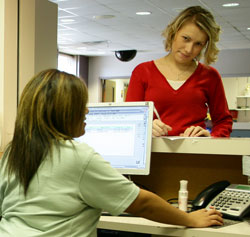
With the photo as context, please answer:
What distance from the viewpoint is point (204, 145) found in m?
1.46

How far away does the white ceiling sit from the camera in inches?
212

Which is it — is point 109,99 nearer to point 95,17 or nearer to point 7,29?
point 95,17

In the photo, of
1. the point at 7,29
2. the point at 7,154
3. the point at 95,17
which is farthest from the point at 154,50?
the point at 7,154

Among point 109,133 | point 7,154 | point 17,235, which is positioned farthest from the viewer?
point 109,133

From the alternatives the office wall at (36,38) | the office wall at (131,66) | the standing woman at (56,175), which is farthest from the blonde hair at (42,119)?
the office wall at (131,66)

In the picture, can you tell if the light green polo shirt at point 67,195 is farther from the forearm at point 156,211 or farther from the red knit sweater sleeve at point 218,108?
the red knit sweater sleeve at point 218,108

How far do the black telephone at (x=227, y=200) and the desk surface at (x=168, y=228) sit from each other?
42 mm

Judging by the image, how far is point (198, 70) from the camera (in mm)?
1777

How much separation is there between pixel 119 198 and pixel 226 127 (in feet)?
2.80

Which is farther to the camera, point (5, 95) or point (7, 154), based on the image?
point (5, 95)

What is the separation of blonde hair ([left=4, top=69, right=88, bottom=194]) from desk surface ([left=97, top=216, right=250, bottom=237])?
0.36 meters

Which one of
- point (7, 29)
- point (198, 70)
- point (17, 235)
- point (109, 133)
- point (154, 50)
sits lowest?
point (17, 235)

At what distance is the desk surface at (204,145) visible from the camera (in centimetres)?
143

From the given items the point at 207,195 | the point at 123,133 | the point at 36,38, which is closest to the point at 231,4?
the point at 36,38
